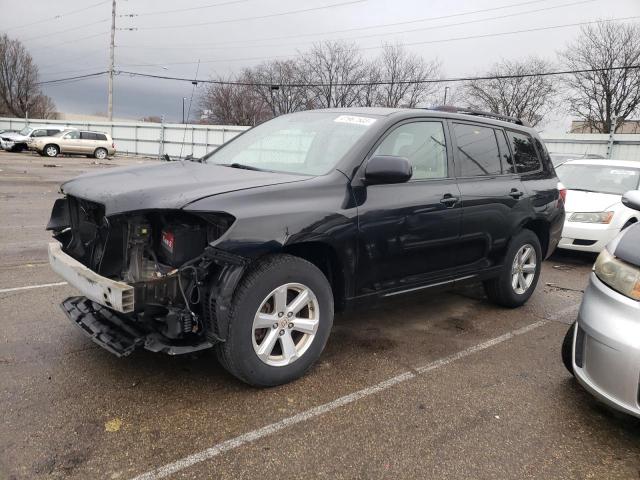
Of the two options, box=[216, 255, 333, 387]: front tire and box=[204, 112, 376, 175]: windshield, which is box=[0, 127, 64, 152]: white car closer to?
box=[204, 112, 376, 175]: windshield

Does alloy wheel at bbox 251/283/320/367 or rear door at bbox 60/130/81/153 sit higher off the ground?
rear door at bbox 60/130/81/153

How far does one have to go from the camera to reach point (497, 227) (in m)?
4.69

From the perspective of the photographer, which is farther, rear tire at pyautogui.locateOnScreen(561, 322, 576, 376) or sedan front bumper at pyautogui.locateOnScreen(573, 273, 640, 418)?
rear tire at pyautogui.locateOnScreen(561, 322, 576, 376)

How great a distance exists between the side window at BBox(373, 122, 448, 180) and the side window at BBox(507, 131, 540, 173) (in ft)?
4.07

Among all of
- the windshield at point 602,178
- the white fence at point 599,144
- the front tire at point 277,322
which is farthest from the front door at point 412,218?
the white fence at point 599,144

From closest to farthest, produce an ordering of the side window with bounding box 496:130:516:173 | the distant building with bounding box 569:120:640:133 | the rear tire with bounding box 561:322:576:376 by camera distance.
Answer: the rear tire with bounding box 561:322:576:376, the side window with bounding box 496:130:516:173, the distant building with bounding box 569:120:640:133

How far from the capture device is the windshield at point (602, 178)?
27.8 ft

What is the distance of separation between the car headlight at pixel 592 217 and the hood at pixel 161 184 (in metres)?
5.97

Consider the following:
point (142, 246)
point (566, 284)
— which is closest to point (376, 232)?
point (142, 246)

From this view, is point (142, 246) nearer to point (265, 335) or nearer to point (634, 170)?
point (265, 335)

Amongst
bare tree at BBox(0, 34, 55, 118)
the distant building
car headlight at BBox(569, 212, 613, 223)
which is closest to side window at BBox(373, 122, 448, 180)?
car headlight at BBox(569, 212, 613, 223)

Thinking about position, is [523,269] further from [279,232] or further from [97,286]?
[97,286]

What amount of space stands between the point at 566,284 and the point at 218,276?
17.4ft

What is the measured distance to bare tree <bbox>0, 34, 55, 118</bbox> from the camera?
62.2 metres
